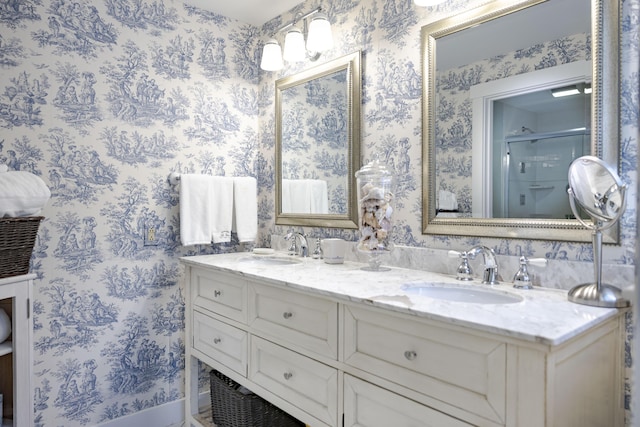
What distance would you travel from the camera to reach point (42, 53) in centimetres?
192

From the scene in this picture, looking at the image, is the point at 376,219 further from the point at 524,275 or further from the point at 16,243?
the point at 16,243

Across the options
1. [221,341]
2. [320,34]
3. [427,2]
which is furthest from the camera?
[320,34]

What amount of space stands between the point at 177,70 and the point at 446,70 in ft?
4.90

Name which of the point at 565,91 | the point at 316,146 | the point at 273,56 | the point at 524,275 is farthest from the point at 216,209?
the point at 565,91

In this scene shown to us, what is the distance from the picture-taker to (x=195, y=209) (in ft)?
7.53

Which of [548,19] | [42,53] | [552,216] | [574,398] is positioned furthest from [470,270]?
[42,53]

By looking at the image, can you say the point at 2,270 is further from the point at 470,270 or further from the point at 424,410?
the point at 470,270

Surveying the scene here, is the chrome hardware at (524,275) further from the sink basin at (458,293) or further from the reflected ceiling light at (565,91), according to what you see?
the reflected ceiling light at (565,91)

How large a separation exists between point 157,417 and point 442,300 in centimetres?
181

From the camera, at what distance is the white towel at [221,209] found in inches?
93.1

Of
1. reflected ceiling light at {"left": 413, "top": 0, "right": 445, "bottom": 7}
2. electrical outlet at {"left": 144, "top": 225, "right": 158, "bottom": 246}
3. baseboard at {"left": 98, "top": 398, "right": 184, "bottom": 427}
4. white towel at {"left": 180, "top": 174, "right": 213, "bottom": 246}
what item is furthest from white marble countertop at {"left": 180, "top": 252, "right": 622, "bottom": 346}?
reflected ceiling light at {"left": 413, "top": 0, "right": 445, "bottom": 7}

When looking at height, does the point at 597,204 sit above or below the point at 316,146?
below

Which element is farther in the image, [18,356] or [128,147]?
[128,147]

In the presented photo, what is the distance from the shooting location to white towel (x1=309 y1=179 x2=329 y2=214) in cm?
224
